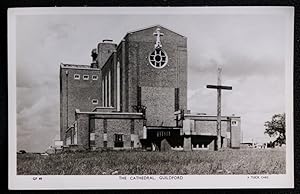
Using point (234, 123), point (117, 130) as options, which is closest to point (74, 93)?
point (117, 130)

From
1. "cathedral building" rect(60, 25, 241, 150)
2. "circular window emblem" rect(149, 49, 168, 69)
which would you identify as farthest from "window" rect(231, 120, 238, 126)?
"circular window emblem" rect(149, 49, 168, 69)

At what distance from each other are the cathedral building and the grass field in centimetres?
2

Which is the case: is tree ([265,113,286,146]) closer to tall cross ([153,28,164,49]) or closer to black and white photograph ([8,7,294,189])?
black and white photograph ([8,7,294,189])

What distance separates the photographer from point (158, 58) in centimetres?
93

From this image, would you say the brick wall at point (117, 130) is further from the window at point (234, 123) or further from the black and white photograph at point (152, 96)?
the window at point (234, 123)

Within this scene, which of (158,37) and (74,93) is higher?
(158,37)

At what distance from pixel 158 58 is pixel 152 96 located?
0.07 m

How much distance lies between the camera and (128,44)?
92 centimetres

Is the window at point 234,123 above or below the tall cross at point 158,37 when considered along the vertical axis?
below

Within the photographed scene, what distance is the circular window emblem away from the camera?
0.93m

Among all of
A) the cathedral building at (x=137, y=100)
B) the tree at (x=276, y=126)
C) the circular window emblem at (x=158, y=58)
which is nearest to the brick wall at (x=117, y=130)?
the cathedral building at (x=137, y=100)

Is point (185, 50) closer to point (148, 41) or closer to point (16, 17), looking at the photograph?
point (148, 41)

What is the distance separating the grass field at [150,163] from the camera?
92cm

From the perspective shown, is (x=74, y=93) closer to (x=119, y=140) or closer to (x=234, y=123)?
(x=119, y=140)
